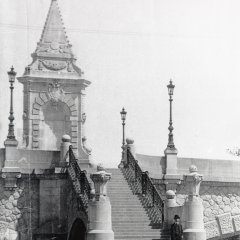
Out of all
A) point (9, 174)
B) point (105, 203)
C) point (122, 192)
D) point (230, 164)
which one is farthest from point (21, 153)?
point (230, 164)

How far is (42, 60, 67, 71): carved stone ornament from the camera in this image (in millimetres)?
40844

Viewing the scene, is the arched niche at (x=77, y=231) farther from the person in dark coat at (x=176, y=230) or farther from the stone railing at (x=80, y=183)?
the person in dark coat at (x=176, y=230)

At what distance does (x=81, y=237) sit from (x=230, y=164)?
7.98m

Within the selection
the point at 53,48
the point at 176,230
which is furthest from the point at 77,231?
the point at 53,48

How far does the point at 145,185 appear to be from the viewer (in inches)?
1140

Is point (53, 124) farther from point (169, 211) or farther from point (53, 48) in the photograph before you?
point (169, 211)

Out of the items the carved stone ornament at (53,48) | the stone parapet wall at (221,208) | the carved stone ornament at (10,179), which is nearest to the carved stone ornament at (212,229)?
the stone parapet wall at (221,208)

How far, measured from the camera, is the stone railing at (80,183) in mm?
27172

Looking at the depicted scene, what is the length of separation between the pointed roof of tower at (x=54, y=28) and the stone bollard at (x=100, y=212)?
1699 centimetres

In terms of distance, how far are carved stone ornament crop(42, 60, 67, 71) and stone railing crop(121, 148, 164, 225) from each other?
9841 millimetres

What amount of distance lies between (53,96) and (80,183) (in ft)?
43.1

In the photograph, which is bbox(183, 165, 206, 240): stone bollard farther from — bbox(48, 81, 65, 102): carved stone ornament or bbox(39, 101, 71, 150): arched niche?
bbox(48, 81, 65, 102): carved stone ornament

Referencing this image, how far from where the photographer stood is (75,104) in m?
41.3

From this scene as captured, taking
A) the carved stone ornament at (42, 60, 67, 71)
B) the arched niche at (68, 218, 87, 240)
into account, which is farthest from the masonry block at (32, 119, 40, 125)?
the arched niche at (68, 218, 87, 240)
